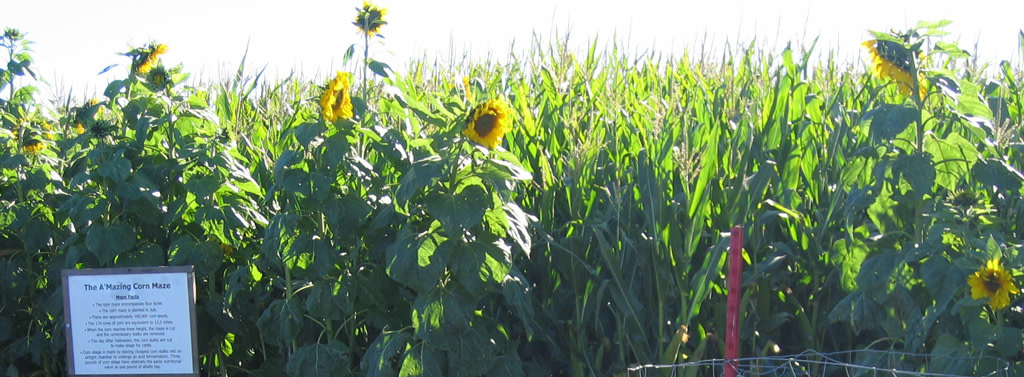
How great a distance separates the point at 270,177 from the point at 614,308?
4.50ft

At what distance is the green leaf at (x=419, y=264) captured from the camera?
10.9ft

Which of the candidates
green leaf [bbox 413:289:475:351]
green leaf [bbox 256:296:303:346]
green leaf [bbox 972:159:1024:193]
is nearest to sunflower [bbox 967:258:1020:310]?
green leaf [bbox 972:159:1024:193]

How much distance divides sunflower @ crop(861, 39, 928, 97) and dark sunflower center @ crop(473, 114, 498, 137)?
111 centimetres

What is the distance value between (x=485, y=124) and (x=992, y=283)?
1.46 meters

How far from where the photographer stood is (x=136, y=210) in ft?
13.6

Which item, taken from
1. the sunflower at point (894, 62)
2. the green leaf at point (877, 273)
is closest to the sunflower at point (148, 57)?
the sunflower at point (894, 62)

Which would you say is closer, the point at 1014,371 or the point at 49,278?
the point at 1014,371

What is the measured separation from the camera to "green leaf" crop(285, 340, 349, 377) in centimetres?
364

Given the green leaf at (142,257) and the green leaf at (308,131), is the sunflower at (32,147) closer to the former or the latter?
the green leaf at (142,257)

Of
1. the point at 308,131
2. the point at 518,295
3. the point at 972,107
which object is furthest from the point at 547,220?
the point at 972,107

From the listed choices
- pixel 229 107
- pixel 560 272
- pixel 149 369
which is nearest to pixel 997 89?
pixel 560 272

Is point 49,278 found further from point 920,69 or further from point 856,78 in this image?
point 856,78

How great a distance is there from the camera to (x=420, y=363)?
3.41 meters

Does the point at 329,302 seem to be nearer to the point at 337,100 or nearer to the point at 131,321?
the point at 337,100
